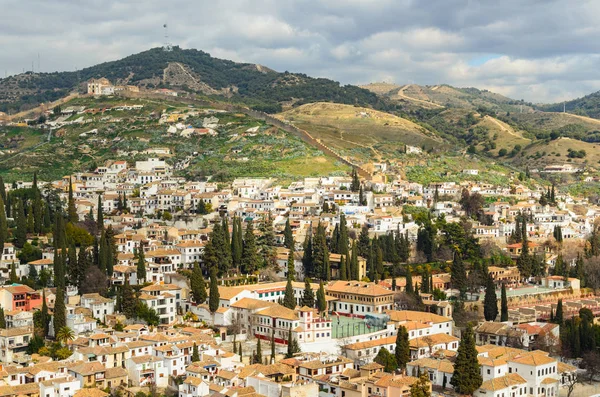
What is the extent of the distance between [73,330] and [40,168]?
43.8 metres

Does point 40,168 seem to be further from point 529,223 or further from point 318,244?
point 529,223

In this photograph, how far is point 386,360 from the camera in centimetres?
3997

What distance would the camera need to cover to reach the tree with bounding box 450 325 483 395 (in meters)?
36.9

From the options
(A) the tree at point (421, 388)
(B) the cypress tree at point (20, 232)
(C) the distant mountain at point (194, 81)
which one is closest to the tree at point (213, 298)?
(A) the tree at point (421, 388)

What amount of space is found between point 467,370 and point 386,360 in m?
4.33

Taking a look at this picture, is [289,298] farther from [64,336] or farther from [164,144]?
[164,144]

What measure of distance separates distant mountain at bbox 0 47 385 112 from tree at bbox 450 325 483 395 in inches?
3883

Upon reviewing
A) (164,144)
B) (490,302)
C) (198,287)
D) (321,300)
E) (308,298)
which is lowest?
(490,302)

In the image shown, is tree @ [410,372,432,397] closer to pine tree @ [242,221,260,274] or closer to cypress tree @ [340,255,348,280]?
cypress tree @ [340,255,348,280]

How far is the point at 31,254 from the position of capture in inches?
1955

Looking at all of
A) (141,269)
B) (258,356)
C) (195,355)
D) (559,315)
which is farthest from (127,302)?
(559,315)

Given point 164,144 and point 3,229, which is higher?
point 164,144

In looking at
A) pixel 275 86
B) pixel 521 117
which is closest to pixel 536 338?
pixel 275 86

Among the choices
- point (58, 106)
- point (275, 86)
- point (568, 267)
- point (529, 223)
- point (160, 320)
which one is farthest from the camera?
point (275, 86)
